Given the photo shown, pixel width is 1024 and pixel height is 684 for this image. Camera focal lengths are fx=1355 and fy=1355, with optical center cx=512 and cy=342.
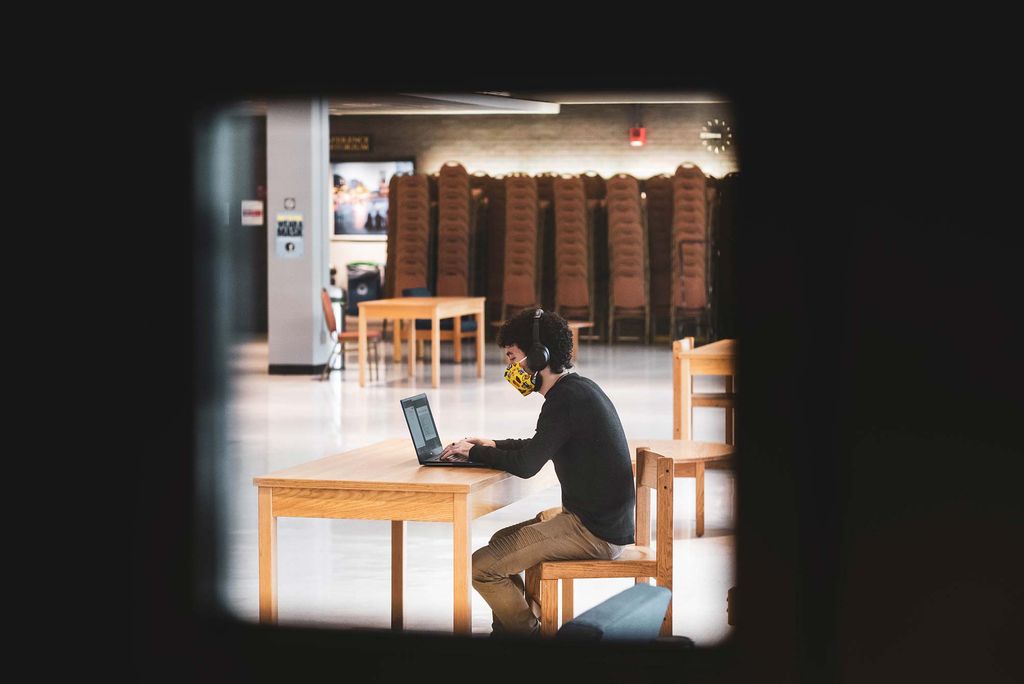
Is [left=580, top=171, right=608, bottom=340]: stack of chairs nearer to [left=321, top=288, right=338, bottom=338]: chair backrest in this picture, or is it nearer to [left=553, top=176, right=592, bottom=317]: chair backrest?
[left=553, top=176, right=592, bottom=317]: chair backrest

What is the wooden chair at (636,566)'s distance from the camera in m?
3.88

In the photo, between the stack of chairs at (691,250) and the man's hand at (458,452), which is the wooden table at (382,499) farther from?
the stack of chairs at (691,250)

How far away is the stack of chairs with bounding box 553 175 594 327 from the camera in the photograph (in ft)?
57.2

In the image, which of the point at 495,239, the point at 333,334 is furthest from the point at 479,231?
the point at 333,334

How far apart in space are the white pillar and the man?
9.78 meters

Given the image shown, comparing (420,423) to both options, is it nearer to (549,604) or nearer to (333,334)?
(549,604)

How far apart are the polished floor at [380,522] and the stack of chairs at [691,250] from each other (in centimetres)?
233

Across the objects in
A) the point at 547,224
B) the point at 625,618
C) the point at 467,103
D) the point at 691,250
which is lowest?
the point at 625,618

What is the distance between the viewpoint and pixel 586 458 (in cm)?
401

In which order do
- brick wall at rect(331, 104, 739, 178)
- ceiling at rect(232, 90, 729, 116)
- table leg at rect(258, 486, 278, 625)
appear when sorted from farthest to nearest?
brick wall at rect(331, 104, 739, 178)
ceiling at rect(232, 90, 729, 116)
table leg at rect(258, 486, 278, 625)

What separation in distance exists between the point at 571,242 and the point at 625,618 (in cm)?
1426

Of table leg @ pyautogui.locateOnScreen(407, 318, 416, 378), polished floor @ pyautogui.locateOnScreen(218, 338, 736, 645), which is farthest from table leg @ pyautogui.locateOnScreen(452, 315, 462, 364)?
table leg @ pyautogui.locateOnScreen(407, 318, 416, 378)

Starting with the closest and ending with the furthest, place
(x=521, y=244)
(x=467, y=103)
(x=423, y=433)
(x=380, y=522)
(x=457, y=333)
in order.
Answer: (x=423, y=433) < (x=380, y=522) < (x=457, y=333) < (x=467, y=103) < (x=521, y=244)

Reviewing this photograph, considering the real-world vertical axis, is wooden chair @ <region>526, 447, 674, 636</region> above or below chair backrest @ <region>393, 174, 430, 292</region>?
below
